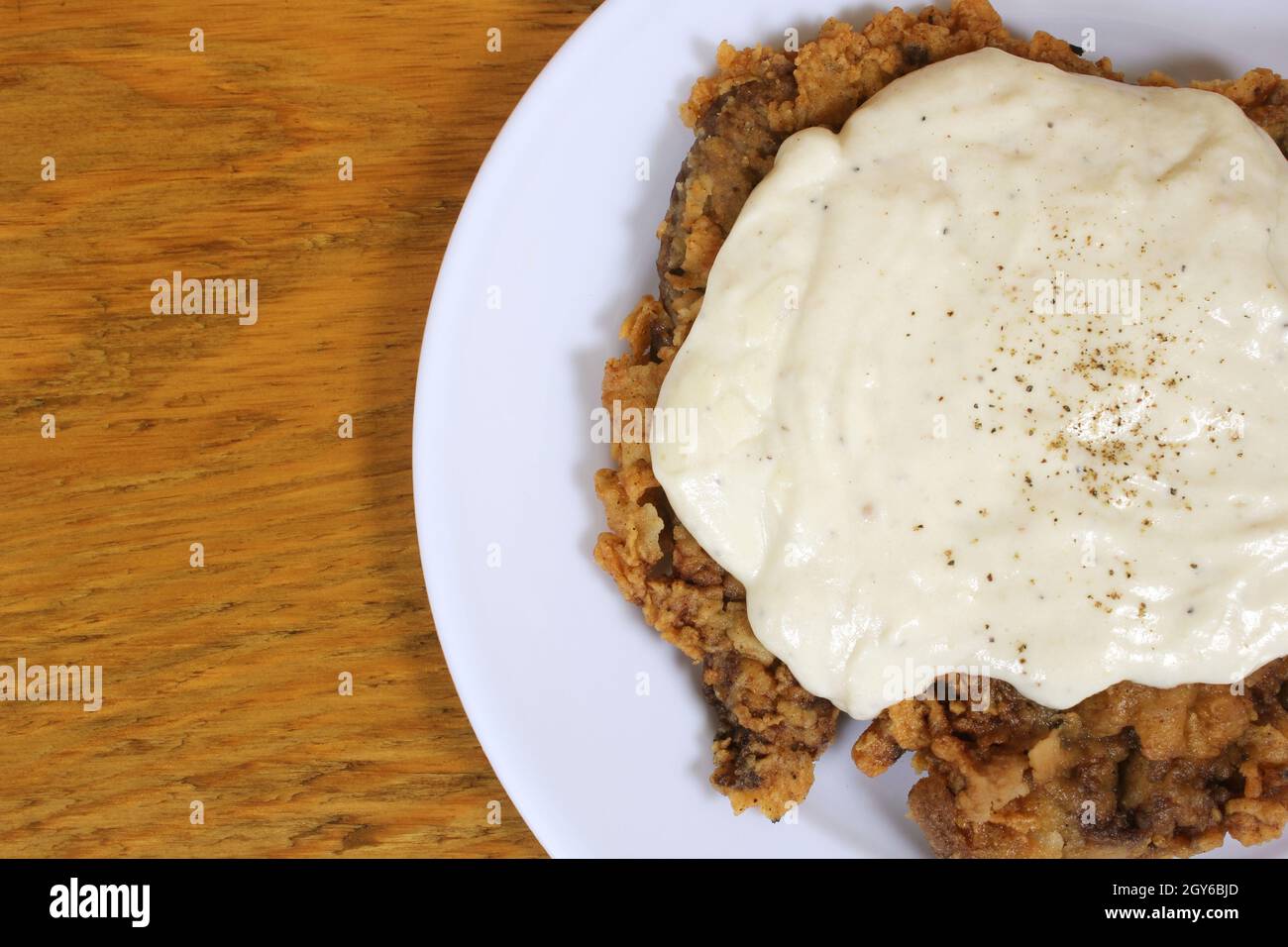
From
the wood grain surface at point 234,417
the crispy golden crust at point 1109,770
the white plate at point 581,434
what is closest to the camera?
the crispy golden crust at point 1109,770

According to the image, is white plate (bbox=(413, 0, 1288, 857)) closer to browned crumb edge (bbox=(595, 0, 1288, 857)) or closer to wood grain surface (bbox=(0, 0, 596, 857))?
browned crumb edge (bbox=(595, 0, 1288, 857))

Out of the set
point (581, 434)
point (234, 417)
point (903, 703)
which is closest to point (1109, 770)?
point (903, 703)

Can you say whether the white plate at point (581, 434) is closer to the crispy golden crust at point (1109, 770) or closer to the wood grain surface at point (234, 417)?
the crispy golden crust at point (1109, 770)

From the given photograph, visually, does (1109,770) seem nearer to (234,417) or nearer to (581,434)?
(581,434)

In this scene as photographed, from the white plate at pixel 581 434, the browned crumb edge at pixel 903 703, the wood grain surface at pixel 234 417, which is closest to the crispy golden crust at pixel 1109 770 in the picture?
the browned crumb edge at pixel 903 703

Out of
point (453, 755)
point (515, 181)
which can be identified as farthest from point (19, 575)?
point (515, 181)

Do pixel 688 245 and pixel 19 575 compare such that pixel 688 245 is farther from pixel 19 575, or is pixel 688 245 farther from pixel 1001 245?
pixel 19 575
